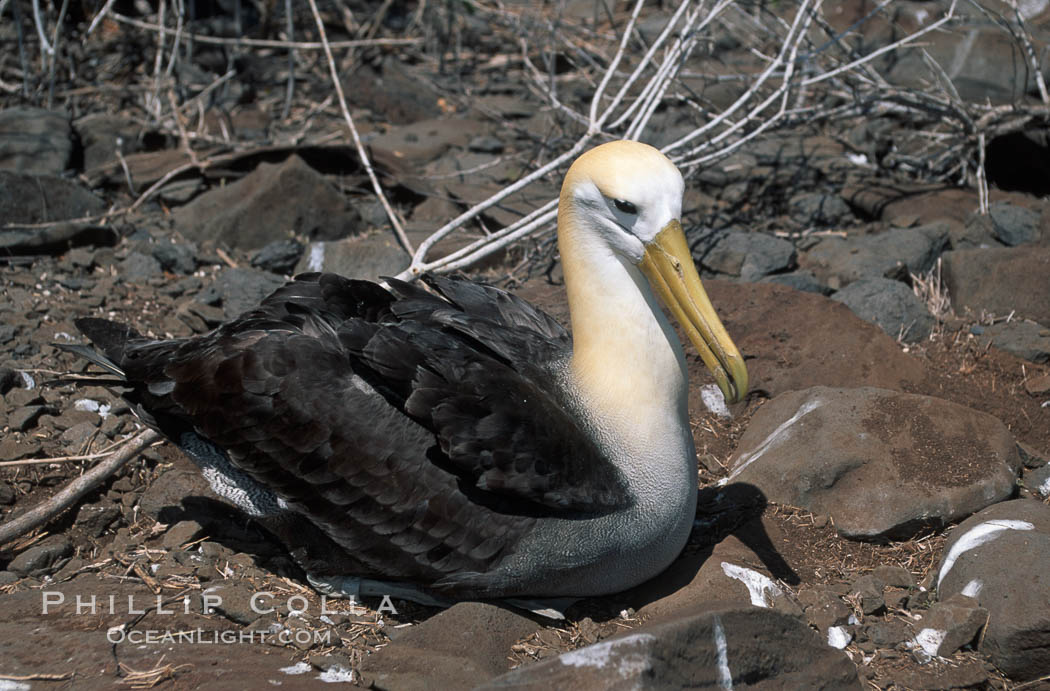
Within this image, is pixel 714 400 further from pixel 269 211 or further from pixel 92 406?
pixel 269 211

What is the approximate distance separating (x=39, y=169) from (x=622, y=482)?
578 centimetres

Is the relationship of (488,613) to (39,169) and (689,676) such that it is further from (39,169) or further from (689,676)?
(39,169)

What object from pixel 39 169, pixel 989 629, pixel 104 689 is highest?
pixel 989 629

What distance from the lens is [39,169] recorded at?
7465 millimetres

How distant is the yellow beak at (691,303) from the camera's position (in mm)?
3436

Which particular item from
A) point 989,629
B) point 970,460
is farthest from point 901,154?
point 989,629

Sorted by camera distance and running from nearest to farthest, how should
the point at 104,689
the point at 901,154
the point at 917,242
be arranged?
1. the point at 104,689
2. the point at 917,242
3. the point at 901,154

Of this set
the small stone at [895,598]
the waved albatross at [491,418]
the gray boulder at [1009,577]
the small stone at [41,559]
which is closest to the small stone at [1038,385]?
the gray boulder at [1009,577]

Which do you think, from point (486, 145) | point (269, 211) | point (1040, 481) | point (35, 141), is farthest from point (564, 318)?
point (35, 141)

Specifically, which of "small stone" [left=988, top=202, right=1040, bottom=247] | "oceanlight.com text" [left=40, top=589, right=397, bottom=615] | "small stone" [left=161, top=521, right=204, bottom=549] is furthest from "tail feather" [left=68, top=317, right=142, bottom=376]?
"small stone" [left=988, top=202, right=1040, bottom=247]

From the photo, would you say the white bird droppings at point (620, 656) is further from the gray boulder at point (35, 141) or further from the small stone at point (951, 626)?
the gray boulder at point (35, 141)

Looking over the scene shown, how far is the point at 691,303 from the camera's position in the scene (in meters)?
3.46

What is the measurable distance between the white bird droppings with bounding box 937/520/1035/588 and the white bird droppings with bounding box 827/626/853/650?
0.47 metres

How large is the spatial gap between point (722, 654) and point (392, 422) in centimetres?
150
